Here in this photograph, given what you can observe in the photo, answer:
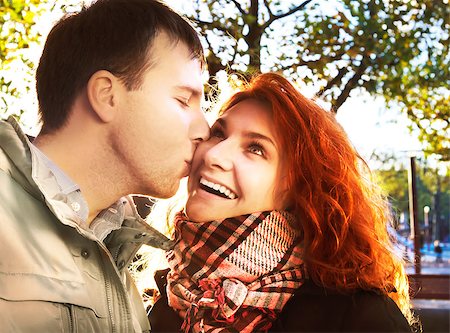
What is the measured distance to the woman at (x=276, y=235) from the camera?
227cm

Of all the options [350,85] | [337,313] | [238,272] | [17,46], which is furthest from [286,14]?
[337,313]

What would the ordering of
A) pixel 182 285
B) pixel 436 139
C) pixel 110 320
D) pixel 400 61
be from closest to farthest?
pixel 110 320
pixel 182 285
pixel 400 61
pixel 436 139

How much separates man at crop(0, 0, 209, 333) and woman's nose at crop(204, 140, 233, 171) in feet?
0.18

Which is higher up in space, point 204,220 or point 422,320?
point 204,220

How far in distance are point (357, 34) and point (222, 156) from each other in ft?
12.8

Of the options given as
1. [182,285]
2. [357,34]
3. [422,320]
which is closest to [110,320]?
[182,285]

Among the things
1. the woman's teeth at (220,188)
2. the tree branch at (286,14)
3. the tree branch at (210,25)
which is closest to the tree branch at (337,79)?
the tree branch at (286,14)

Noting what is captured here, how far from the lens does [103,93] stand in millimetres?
2016

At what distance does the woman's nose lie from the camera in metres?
2.25

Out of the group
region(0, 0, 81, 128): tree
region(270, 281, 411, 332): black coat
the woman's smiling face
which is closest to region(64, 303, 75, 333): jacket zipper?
the woman's smiling face

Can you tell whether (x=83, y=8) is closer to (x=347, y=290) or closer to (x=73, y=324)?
(x=73, y=324)

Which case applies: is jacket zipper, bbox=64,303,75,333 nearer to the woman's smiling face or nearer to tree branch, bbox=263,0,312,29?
the woman's smiling face

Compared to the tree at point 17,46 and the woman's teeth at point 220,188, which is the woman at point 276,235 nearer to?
the woman's teeth at point 220,188

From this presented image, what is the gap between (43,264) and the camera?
5.73 ft
